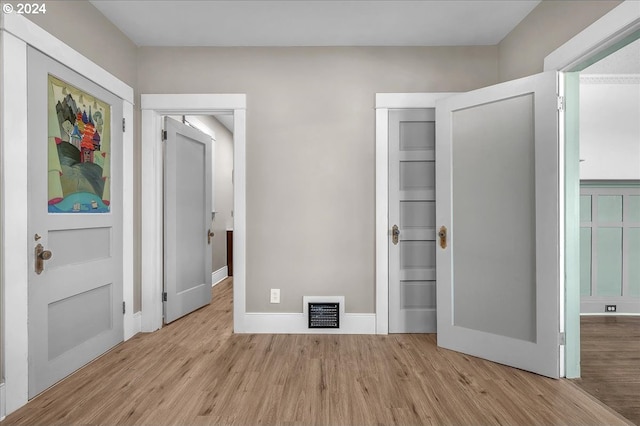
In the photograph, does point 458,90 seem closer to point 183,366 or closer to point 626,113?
point 626,113

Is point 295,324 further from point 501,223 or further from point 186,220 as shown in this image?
point 501,223

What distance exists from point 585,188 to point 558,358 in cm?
226

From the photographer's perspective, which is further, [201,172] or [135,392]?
[201,172]

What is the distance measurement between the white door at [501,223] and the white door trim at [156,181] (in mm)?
1697

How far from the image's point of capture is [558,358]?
2098 mm

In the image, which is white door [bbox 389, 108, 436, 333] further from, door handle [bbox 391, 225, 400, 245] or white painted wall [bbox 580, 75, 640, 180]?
white painted wall [bbox 580, 75, 640, 180]

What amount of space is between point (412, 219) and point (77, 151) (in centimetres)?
264

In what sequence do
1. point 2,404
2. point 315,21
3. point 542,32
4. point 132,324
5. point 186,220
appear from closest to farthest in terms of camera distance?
1. point 2,404
2. point 542,32
3. point 315,21
4. point 132,324
5. point 186,220

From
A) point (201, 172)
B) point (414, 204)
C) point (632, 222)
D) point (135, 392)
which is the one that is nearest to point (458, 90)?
point (414, 204)

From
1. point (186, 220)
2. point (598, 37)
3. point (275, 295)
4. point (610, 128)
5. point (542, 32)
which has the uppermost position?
point (542, 32)

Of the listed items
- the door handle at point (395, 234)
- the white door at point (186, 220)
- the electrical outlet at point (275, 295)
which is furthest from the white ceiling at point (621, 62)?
the white door at point (186, 220)

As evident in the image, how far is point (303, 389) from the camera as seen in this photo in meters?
1.95

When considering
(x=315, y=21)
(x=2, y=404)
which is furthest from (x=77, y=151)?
(x=315, y=21)

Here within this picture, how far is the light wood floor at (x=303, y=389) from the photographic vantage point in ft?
5.54
